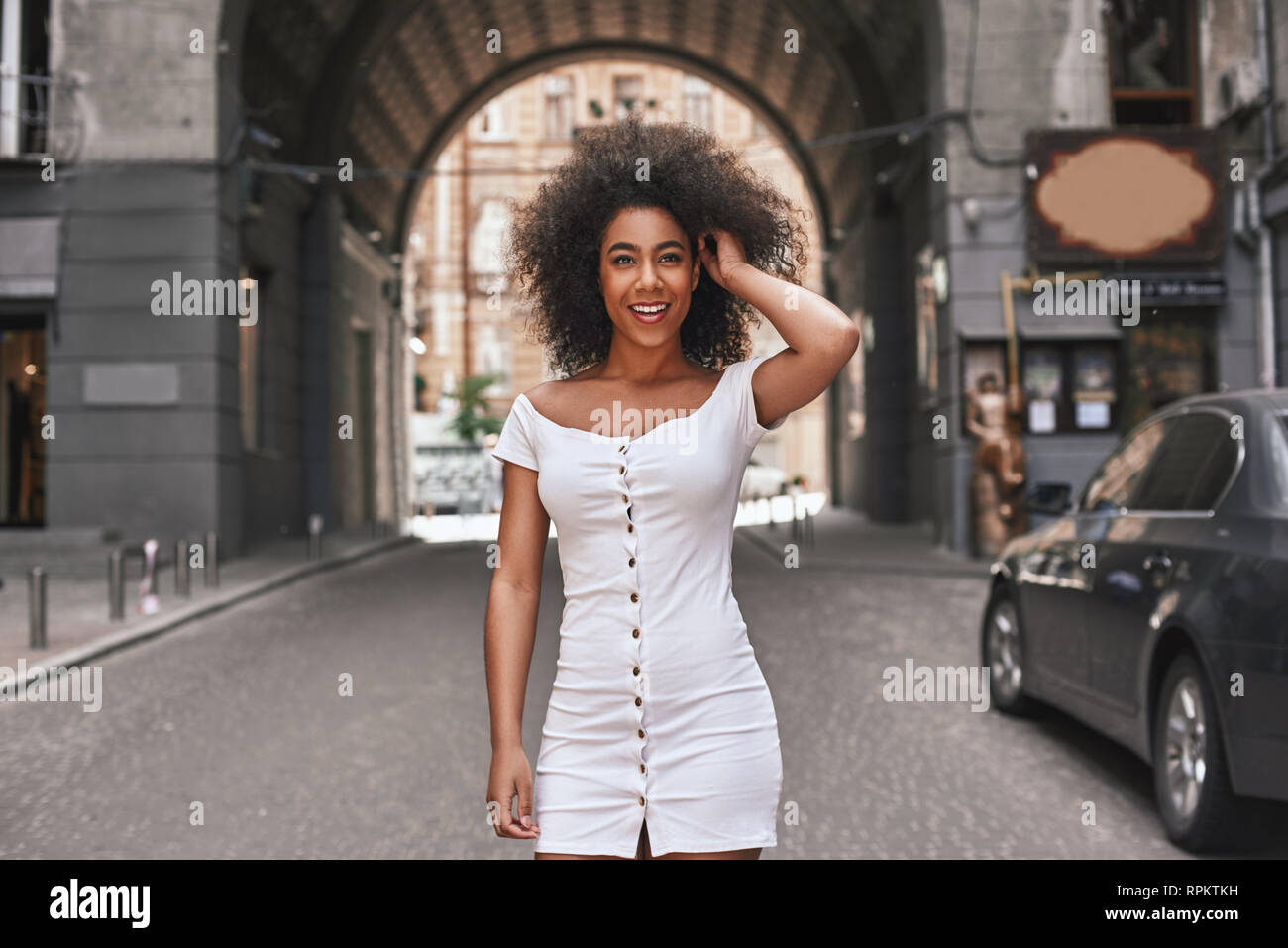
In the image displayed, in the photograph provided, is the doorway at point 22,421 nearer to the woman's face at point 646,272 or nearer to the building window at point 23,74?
the building window at point 23,74

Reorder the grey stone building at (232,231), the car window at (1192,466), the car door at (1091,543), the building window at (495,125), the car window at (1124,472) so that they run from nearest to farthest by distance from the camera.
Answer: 1. the car window at (1192,466)
2. the car door at (1091,543)
3. the car window at (1124,472)
4. the grey stone building at (232,231)
5. the building window at (495,125)

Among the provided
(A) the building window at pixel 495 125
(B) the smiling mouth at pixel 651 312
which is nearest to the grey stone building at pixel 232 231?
(B) the smiling mouth at pixel 651 312

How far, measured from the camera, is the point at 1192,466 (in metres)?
5.52

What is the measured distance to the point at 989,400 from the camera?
1734cm

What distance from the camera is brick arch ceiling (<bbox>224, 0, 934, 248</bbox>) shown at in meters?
23.4

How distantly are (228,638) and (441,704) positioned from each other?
3.73m

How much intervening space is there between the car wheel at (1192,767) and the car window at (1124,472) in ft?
4.15

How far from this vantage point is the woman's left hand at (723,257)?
2371 millimetres

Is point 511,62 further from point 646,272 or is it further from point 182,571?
point 646,272

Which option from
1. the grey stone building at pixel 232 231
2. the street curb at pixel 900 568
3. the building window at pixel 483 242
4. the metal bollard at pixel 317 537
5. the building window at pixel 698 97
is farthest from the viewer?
the building window at pixel 483 242

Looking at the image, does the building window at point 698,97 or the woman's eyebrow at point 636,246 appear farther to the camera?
the building window at point 698,97

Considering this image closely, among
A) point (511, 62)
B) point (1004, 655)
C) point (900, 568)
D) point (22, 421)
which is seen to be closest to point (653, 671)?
point (1004, 655)

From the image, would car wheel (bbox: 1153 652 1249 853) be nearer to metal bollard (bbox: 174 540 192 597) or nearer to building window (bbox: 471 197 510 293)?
metal bollard (bbox: 174 540 192 597)
